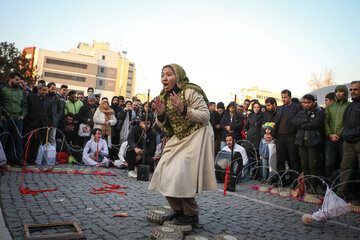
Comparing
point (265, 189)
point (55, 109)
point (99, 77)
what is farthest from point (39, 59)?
point (265, 189)

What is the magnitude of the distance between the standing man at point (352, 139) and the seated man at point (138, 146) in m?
5.13

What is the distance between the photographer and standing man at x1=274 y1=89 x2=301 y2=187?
759 cm

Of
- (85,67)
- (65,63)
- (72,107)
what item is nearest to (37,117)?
(72,107)

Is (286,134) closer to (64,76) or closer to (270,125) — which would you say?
(270,125)

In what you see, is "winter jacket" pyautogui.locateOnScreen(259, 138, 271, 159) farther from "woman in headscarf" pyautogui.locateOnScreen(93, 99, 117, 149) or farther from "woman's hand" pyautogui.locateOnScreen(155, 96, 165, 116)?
"woman's hand" pyautogui.locateOnScreen(155, 96, 165, 116)

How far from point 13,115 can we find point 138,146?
3.69m

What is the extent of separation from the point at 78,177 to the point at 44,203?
278 cm

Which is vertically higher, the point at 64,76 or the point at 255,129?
the point at 64,76

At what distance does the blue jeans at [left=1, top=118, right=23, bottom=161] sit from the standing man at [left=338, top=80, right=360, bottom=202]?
8.38 meters

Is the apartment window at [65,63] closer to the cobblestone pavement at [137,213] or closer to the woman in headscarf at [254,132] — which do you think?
the woman in headscarf at [254,132]

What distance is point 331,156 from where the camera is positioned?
7.00 metres

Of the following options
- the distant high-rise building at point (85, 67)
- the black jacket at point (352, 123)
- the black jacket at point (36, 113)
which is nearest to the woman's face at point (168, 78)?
the black jacket at point (352, 123)

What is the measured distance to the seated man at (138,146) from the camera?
8469 mm

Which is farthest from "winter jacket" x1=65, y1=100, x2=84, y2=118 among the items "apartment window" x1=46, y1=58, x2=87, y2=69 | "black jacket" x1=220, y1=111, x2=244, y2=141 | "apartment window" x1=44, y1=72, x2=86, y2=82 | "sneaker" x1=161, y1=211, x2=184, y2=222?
"apartment window" x1=46, y1=58, x2=87, y2=69
